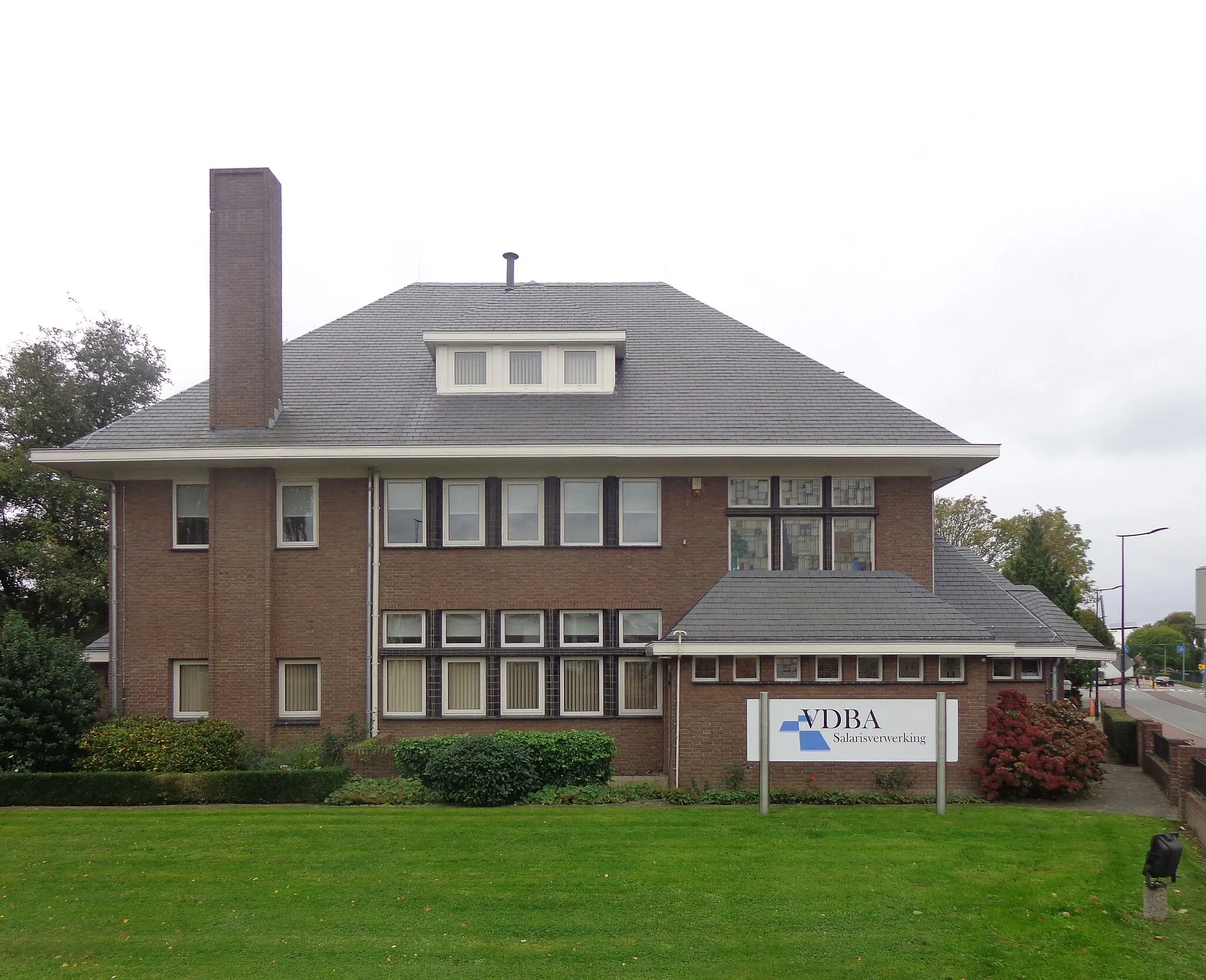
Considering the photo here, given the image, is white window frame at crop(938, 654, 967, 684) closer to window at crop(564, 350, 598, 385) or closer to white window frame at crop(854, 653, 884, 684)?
white window frame at crop(854, 653, 884, 684)

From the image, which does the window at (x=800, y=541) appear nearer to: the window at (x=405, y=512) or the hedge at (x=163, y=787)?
the window at (x=405, y=512)

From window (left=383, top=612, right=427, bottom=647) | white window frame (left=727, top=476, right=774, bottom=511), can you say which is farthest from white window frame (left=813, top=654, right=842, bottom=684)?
window (left=383, top=612, right=427, bottom=647)

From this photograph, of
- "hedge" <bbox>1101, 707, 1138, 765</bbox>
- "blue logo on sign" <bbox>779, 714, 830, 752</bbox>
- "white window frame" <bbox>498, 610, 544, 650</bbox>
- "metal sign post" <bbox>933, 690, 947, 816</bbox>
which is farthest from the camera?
"hedge" <bbox>1101, 707, 1138, 765</bbox>

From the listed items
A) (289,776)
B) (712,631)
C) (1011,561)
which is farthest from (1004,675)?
(1011,561)

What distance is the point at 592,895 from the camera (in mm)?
11570

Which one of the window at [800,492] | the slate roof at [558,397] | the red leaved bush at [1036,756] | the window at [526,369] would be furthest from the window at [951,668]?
the window at [526,369]

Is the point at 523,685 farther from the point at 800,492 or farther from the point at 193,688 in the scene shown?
the point at 800,492

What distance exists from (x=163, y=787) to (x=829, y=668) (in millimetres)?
12131

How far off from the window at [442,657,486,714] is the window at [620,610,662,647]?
3014 mm

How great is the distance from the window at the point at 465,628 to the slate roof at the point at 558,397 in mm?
3673

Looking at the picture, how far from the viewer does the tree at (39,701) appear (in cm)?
1772

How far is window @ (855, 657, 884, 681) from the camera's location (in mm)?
17422

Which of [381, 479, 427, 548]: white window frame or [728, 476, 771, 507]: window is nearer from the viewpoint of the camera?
[381, 479, 427, 548]: white window frame

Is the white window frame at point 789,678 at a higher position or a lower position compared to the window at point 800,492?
lower
